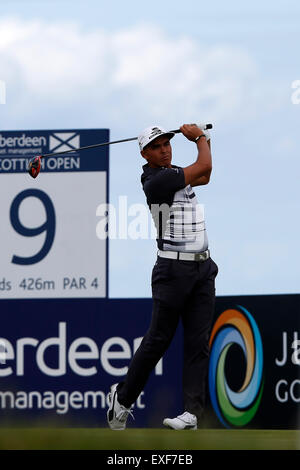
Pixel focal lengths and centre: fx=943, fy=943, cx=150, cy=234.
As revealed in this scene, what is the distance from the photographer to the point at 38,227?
9.65 metres

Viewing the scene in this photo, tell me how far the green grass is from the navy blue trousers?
23 centimetres

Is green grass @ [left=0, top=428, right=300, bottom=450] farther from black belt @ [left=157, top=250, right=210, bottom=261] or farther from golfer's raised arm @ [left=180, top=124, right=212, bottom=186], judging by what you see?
golfer's raised arm @ [left=180, top=124, right=212, bottom=186]

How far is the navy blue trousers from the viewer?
567 cm

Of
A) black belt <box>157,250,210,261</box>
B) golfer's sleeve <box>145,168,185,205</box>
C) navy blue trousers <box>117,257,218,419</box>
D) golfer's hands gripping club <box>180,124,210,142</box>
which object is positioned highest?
golfer's hands gripping club <box>180,124,210,142</box>

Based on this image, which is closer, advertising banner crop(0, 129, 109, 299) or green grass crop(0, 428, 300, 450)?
green grass crop(0, 428, 300, 450)

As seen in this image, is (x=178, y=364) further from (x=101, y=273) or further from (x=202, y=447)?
(x=202, y=447)

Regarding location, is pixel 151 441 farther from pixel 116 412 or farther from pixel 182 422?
pixel 116 412

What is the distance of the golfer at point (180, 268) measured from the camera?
223 inches

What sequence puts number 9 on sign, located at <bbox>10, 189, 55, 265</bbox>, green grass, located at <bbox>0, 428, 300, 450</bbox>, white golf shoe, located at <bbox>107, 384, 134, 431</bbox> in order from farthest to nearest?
1. number 9 on sign, located at <bbox>10, 189, 55, 265</bbox>
2. white golf shoe, located at <bbox>107, 384, 134, 431</bbox>
3. green grass, located at <bbox>0, 428, 300, 450</bbox>

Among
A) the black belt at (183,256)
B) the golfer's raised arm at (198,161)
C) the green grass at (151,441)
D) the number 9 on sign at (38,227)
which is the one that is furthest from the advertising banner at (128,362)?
the golfer's raised arm at (198,161)

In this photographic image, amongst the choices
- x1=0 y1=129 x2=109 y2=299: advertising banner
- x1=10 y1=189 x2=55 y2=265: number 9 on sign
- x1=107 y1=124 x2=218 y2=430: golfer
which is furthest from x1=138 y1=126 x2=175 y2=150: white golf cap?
x1=10 y1=189 x2=55 y2=265: number 9 on sign

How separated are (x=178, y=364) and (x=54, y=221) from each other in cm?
192

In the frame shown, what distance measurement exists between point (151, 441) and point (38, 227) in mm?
4328
